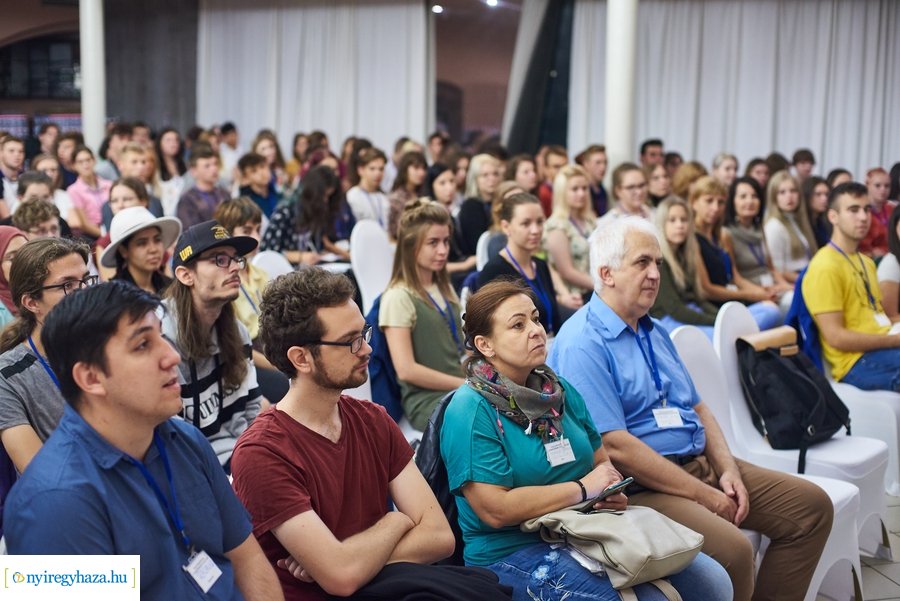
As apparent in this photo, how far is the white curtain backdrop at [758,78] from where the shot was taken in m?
10.3

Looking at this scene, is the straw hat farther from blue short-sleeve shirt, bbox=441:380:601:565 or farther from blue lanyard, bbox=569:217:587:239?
blue lanyard, bbox=569:217:587:239

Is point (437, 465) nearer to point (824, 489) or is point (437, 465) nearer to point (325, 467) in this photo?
point (325, 467)

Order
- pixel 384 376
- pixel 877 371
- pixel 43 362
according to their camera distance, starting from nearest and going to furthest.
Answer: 1. pixel 43 362
2. pixel 384 376
3. pixel 877 371

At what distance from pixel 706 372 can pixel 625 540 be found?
1300 mm

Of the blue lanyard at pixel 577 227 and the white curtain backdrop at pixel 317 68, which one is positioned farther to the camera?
the white curtain backdrop at pixel 317 68

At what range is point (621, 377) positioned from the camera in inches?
109

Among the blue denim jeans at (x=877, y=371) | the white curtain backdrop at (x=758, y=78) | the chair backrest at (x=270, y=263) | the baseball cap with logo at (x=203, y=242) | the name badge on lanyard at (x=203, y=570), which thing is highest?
the white curtain backdrop at (x=758, y=78)

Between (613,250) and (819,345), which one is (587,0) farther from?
(613,250)

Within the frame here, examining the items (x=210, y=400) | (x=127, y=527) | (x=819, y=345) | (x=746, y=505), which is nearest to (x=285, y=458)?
(x=127, y=527)

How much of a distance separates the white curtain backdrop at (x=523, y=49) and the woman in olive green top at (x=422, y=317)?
7400 millimetres

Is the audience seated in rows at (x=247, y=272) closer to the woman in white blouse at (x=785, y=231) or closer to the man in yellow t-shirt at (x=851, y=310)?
the man in yellow t-shirt at (x=851, y=310)

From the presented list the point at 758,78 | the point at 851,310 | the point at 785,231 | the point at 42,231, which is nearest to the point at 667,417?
the point at 851,310

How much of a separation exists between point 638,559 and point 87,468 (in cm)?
121

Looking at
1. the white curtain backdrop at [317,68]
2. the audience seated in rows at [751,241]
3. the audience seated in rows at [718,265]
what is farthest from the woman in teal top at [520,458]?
the white curtain backdrop at [317,68]
